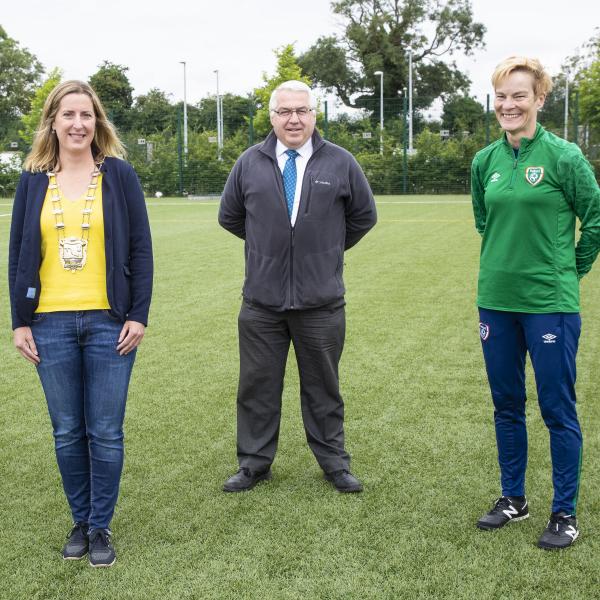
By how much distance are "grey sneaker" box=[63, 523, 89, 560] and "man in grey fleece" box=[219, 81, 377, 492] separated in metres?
0.82

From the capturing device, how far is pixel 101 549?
3.29m

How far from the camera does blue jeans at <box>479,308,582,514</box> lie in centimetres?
329

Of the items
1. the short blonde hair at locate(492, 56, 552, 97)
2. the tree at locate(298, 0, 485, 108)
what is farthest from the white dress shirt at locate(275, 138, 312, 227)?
the tree at locate(298, 0, 485, 108)

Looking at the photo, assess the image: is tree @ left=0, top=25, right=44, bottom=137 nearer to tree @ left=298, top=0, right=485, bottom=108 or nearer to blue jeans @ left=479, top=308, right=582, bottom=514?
tree @ left=298, top=0, right=485, bottom=108

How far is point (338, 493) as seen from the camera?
156 inches

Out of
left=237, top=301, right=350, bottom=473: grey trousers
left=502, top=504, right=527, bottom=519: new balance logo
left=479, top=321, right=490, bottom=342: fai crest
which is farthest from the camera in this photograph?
left=237, top=301, right=350, bottom=473: grey trousers

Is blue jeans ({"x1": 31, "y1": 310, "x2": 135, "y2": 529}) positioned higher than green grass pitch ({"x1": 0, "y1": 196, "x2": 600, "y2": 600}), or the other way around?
blue jeans ({"x1": 31, "y1": 310, "x2": 135, "y2": 529})

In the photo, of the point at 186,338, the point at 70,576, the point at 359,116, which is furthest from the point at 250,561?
the point at 359,116

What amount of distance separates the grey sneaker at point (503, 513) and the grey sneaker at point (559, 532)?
0.62 feet

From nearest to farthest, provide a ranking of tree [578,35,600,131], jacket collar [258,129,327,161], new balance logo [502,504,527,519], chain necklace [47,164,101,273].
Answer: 1. chain necklace [47,164,101,273]
2. new balance logo [502,504,527,519]
3. jacket collar [258,129,327,161]
4. tree [578,35,600,131]

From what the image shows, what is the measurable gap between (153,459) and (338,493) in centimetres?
107

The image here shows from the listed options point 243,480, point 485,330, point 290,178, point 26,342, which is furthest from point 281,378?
point 26,342

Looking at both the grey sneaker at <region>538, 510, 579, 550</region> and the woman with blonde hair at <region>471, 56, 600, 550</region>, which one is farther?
the grey sneaker at <region>538, 510, 579, 550</region>

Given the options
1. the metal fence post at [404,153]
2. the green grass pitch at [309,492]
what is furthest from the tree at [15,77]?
the green grass pitch at [309,492]
